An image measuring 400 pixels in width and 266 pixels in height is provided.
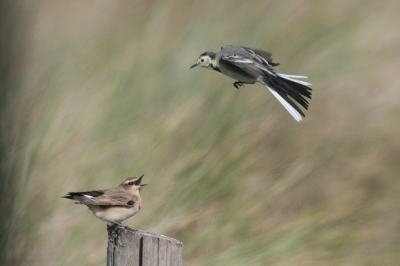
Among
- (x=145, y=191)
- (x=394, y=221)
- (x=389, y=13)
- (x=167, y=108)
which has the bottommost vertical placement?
(x=394, y=221)

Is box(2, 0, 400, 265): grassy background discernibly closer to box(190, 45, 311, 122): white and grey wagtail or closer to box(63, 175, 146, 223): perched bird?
box(190, 45, 311, 122): white and grey wagtail

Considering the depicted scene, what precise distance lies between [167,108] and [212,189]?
724 mm

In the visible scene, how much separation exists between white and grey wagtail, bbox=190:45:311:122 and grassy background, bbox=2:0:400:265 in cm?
37

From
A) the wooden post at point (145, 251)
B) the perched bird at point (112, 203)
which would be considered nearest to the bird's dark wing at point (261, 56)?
the perched bird at point (112, 203)

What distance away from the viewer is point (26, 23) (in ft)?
19.5

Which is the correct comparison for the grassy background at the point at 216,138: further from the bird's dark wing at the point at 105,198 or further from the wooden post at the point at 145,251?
the wooden post at the point at 145,251

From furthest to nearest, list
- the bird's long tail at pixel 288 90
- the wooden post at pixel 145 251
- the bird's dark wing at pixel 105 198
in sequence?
the bird's long tail at pixel 288 90 → the bird's dark wing at pixel 105 198 → the wooden post at pixel 145 251

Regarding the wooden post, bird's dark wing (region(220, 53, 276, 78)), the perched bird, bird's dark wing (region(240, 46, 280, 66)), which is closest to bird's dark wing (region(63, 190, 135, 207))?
the perched bird

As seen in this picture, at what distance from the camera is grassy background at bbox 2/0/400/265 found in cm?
478

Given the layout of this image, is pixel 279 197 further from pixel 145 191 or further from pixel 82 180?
pixel 82 180

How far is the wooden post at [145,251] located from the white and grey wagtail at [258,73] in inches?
58.6

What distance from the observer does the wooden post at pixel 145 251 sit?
3031 mm

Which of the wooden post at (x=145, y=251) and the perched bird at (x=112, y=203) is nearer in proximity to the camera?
the wooden post at (x=145, y=251)

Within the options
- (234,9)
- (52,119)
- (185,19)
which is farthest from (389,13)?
(52,119)
